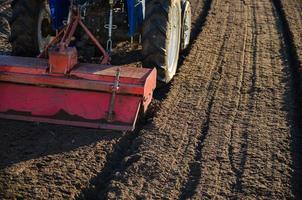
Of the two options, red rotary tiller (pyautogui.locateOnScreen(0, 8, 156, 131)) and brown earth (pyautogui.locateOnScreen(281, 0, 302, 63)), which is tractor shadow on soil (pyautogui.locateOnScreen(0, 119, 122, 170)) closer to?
red rotary tiller (pyautogui.locateOnScreen(0, 8, 156, 131))

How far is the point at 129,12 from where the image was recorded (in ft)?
19.6

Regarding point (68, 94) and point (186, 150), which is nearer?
point (186, 150)

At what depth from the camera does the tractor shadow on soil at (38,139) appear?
471cm

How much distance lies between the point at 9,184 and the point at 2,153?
A: 58cm

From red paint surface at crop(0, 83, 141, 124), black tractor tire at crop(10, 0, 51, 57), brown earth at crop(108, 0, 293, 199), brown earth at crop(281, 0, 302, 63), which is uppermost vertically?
black tractor tire at crop(10, 0, 51, 57)

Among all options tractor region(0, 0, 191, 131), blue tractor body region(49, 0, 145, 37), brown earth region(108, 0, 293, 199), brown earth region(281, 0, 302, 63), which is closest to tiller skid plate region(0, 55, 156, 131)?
tractor region(0, 0, 191, 131)

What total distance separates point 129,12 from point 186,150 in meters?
1.82

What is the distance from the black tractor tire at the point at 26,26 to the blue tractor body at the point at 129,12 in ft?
0.61

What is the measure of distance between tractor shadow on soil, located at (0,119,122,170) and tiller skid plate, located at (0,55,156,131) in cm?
8

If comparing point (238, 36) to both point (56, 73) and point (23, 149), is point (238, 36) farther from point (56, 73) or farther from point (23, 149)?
point (23, 149)

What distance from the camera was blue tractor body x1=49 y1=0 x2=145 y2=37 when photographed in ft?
19.6

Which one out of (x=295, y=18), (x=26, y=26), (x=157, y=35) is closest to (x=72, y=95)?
(x=157, y=35)

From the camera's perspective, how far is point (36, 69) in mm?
5238

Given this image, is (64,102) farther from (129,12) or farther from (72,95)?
Answer: (129,12)
